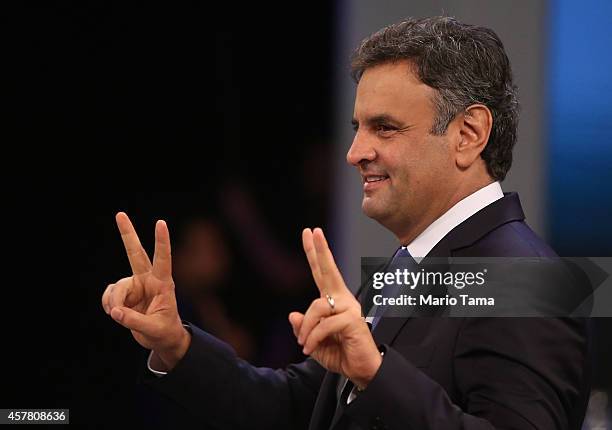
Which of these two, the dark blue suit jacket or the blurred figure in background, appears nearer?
the dark blue suit jacket

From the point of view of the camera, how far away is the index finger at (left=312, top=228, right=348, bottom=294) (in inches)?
51.2

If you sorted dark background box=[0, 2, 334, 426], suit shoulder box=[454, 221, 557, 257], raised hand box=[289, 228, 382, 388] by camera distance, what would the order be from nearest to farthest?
1. raised hand box=[289, 228, 382, 388]
2. suit shoulder box=[454, 221, 557, 257]
3. dark background box=[0, 2, 334, 426]

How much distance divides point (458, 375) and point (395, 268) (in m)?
0.34

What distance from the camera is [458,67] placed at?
173 cm

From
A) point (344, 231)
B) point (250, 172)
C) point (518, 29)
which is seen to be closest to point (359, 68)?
point (518, 29)

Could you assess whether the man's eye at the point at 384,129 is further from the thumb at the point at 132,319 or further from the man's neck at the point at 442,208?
the thumb at the point at 132,319

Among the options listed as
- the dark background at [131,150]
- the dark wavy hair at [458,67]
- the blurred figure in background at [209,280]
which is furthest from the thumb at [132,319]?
the dark background at [131,150]

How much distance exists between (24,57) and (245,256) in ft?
3.23

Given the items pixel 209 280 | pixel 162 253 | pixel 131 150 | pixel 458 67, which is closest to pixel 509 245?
pixel 458 67

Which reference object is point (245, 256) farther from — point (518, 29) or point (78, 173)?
point (518, 29)

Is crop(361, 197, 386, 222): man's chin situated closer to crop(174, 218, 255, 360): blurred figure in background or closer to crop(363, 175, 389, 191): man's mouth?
crop(363, 175, 389, 191): man's mouth

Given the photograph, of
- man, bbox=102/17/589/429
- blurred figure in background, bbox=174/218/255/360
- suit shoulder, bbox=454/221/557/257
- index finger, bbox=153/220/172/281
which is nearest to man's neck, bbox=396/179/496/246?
man, bbox=102/17/589/429

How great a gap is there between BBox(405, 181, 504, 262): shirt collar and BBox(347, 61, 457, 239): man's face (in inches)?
1.2

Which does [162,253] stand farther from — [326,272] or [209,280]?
[209,280]
